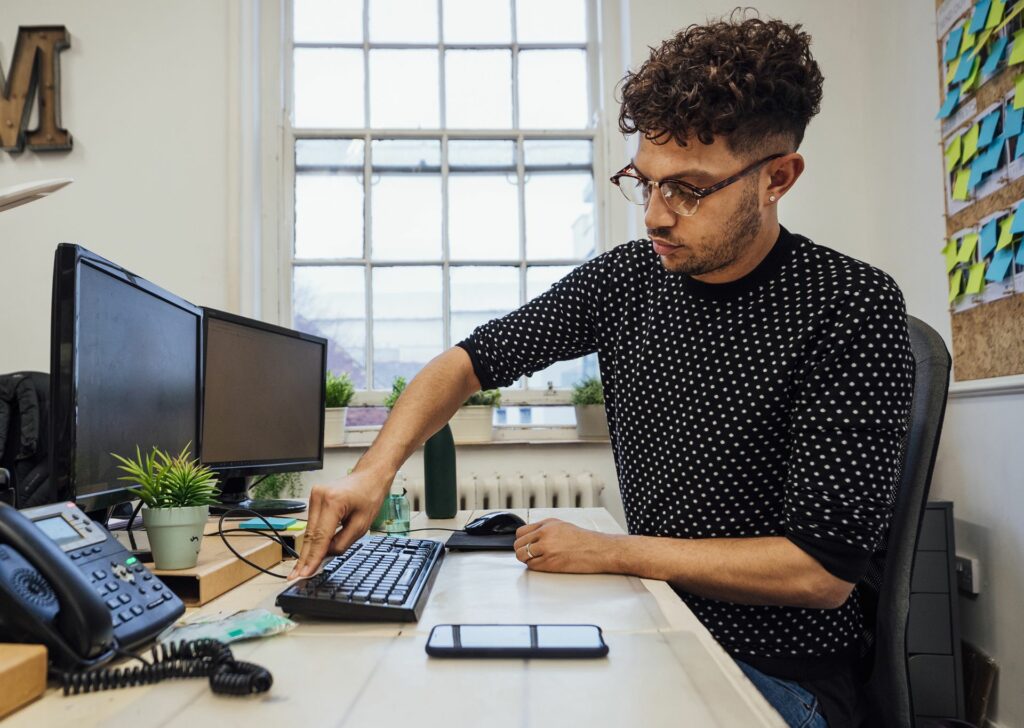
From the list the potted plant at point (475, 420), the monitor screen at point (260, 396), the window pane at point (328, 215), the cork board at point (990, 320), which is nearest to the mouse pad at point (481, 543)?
the monitor screen at point (260, 396)

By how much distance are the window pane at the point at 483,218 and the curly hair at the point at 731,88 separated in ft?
5.88

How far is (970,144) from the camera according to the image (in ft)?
6.12

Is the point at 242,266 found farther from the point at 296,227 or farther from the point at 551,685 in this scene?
the point at 551,685

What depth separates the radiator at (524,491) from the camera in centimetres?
252

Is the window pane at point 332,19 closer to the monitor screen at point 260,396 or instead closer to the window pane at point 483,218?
the window pane at point 483,218

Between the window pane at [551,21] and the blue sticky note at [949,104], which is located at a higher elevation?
the window pane at [551,21]

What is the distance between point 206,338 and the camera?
1.31m

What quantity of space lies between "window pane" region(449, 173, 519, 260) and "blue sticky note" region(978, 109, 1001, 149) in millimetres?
1512

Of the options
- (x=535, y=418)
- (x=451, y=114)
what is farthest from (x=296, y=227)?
(x=535, y=418)

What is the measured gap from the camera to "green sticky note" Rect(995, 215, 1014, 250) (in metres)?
1.69

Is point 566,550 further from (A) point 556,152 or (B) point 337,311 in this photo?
(A) point 556,152

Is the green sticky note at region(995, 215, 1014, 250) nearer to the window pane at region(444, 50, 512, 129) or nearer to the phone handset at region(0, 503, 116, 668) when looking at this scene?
the window pane at region(444, 50, 512, 129)

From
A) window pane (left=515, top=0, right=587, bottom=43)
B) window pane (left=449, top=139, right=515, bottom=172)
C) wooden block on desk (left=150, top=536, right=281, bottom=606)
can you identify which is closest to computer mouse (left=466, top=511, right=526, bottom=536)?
wooden block on desk (left=150, top=536, right=281, bottom=606)

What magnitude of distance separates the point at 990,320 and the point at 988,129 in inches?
17.4
